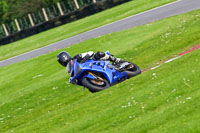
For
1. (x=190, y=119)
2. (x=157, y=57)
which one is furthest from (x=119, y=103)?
(x=157, y=57)

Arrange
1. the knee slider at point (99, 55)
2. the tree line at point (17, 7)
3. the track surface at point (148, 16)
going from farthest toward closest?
the tree line at point (17, 7)
the track surface at point (148, 16)
the knee slider at point (99, 55)

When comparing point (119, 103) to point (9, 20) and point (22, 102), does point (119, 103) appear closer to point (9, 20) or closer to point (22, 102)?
point (22, 102)

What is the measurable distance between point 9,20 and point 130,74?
39440 millimetres

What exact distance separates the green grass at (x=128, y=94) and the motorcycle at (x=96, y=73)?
0.41 metres

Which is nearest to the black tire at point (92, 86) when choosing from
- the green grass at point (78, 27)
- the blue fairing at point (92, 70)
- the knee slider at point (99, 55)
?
the blue fairing at point (92, 70)

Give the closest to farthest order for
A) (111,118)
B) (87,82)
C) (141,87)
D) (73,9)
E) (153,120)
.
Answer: (153,120), (111,118), (141,87), (87,82), (73,9)

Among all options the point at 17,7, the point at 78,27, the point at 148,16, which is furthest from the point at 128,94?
the point at 17,7

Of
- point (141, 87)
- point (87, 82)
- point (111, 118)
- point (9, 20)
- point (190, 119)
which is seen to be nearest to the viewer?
point (190, 119)

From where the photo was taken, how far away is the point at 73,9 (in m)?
38.9

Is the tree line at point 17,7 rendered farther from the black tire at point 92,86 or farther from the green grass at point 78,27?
the black tire at point 92,86

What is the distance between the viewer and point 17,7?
45.9 metres

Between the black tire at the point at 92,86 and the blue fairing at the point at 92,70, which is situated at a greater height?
the blue fairing at the point at 92,70

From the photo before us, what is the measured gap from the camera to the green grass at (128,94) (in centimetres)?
774

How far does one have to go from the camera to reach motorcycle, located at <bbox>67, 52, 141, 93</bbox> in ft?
38.1
